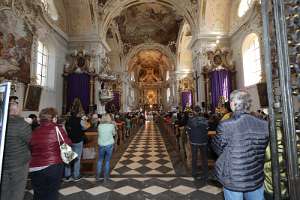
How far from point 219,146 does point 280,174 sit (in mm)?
498

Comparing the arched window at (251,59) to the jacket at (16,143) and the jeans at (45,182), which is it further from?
the jacket at (16,143)

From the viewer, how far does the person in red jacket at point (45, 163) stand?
7.70 ft

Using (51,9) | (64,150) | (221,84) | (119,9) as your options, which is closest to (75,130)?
(64,150)

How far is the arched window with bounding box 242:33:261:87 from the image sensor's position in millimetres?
9082

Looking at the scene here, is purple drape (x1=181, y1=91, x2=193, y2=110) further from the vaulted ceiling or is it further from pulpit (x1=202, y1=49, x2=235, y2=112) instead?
the vaulted ceiling

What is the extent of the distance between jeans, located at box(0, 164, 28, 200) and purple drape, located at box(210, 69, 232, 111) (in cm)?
957

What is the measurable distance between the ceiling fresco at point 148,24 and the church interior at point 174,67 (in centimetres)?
10

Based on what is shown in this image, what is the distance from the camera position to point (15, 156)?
2078mm

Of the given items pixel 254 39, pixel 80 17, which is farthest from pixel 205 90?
pixel 80 17

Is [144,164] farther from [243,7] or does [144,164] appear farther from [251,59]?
[243,7]

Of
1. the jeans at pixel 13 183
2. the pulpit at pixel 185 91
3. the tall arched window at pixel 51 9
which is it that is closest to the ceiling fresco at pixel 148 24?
the pulpit at pixel 185 91

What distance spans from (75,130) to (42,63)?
6714 mm

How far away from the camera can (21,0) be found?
661cm

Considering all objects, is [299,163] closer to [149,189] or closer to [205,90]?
[149,189]
